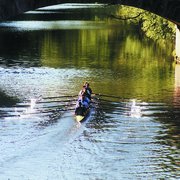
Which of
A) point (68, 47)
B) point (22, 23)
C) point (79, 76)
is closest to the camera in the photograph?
point (79, 76)

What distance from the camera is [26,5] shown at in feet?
94.7

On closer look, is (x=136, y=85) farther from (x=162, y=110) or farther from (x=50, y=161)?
(x=50, y=161)

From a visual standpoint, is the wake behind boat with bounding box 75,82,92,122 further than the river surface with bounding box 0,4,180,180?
Yes

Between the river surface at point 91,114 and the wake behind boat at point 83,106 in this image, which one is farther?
the wake behind boat at point 83,106

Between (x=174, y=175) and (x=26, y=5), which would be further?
(x=26, y=5)

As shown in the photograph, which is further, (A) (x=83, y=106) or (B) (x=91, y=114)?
(B) (x=91, y=114)

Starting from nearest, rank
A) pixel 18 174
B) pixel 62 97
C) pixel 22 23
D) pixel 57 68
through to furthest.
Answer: pixel 18 174
pixel 62 97
pixel 57 68
pixel 22 23

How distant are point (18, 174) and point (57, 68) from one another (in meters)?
28.2

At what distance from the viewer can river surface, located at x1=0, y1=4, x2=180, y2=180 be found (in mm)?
22438

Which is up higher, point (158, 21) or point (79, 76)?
point (158, 21)

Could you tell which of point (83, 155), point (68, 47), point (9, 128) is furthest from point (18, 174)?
point (68, 47)

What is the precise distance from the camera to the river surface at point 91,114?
2244 cm

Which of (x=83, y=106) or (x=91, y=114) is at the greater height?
(x=83, y=106)

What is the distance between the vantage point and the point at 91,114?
3109cm
